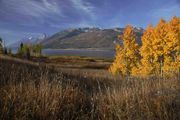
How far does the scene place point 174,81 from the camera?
32.7 feet

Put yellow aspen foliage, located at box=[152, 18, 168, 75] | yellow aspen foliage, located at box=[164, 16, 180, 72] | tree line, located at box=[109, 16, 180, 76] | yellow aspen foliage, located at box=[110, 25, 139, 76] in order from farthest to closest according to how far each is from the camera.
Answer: yellow aspen foliage, located at box=[110, 25, 139, 76] → yellow aspen foliage, located at box=[152, 18, 168, 75] → tree line, located at box=[109, 16, 180, 76] → yellow aspen foliage, located at box=[164, 16, 180, 72]

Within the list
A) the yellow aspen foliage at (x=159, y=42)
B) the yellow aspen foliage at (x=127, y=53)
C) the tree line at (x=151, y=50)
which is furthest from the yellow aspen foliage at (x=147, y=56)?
the yellow aspen foliage at (x=127, y=53)

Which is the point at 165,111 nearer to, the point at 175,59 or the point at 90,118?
the point at 90,118

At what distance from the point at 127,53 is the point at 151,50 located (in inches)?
201

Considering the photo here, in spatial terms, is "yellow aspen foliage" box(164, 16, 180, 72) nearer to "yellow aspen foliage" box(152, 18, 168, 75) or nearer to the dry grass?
"yellow aspen foliage" box(152, 18, 168, 75)

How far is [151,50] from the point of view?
4766 centimetres

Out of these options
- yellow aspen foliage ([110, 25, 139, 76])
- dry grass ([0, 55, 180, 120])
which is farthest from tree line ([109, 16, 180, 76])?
dry grass ([0, 55, 180, 120])

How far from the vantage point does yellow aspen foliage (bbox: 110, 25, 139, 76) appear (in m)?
51.7

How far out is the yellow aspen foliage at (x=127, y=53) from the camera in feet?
170

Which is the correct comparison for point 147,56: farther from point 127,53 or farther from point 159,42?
A: point 127,53

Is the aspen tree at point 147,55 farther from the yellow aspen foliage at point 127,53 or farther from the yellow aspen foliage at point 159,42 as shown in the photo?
the yellow aspen foliage at point 127,53

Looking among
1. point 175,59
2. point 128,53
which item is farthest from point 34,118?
point 128,53

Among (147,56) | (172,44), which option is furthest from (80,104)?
(147,56)

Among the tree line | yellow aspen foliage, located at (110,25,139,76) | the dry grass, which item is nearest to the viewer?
the dry grass
